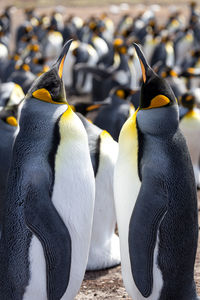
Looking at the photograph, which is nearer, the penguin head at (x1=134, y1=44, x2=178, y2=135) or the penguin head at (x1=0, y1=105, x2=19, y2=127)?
the penguin head at (x1=134, y1=44, x2=178, y2=135)

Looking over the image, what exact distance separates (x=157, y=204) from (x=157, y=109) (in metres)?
0.54

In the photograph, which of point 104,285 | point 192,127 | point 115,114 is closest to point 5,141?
point 104,285

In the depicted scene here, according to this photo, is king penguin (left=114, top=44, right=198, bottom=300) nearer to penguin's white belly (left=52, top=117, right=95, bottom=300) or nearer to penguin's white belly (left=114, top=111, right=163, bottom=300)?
penguin's white belly (left=114, top=111, right=163, bottom=300)

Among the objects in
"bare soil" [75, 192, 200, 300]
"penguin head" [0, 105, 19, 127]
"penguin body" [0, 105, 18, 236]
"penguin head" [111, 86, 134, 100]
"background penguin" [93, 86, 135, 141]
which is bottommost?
"bare soil" [75, 192, 200, 300]

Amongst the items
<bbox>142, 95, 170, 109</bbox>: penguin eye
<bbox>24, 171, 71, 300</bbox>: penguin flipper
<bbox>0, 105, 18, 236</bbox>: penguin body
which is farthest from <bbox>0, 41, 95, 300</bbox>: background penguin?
<bbox>0, 105, 18, 236</bbox>: penguin body

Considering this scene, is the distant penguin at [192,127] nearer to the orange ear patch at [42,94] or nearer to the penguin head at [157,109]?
the penguin head at [157,109]

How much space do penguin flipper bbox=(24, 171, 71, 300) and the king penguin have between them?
0.37m

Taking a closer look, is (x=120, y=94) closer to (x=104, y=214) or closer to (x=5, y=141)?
(x=5, y=141)

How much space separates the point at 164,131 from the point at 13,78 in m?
7.08

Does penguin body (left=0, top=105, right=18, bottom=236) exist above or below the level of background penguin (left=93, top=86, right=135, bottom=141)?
above

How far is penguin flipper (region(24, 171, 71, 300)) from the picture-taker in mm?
3203

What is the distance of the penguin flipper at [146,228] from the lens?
10.6ft

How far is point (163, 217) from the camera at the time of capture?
3.27m

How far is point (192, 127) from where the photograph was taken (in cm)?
684
